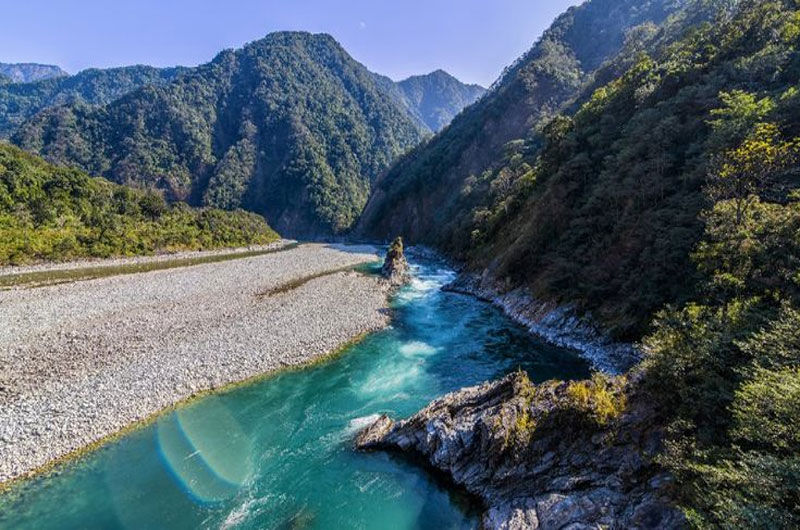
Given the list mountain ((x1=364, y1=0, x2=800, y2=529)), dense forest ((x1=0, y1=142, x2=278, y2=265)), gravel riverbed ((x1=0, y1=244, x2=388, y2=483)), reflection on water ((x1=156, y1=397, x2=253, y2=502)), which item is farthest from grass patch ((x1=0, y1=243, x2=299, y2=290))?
mountain ((x1=364, y1=0, x2=800, y2=529))

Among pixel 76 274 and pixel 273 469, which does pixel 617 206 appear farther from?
pixel 76 274

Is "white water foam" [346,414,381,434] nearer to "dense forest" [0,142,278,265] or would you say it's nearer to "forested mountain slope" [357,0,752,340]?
"forested mountain slope" [357,0,752,340]

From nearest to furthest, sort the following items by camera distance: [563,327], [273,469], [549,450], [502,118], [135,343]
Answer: [549,450] → [273,469] → [135,343] → [563,327] → [502,118]

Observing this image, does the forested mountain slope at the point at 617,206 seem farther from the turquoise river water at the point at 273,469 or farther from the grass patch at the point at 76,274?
the grass patch at the point at 76,274

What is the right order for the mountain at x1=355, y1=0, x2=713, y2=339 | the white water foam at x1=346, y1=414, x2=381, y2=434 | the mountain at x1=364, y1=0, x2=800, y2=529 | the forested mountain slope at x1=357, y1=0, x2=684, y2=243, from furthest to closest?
the forested mountain slope at x1=357, y1=0, x2=684, y2=243
the mountain at x1=355, y1=0, x2=713, y2=339
the white water foam at x1=346, y1=414, x2=381, y2=434
the mountain at x1=364, y1=0, x2=800, y2=529

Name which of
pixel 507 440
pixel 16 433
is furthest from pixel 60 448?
pixel 507 440

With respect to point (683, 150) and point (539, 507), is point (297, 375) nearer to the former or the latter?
point (539, 507)

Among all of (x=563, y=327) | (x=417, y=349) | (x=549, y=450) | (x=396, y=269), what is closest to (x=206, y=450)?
(x=549, y=450)
